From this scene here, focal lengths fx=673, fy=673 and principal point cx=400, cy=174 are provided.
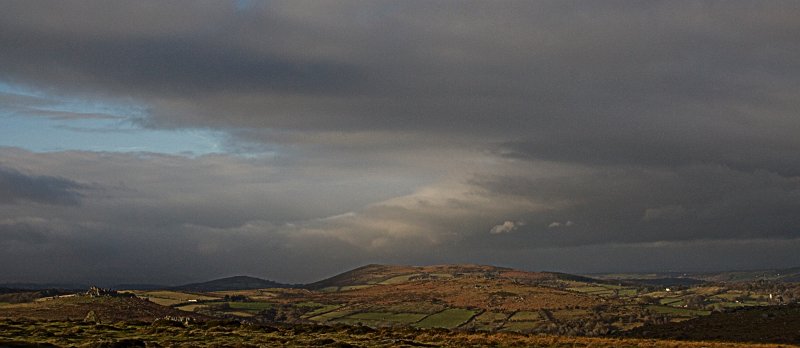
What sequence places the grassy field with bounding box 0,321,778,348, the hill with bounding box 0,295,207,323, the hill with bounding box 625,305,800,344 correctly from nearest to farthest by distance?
the grassy field with bounding box 0,321,778,348
the hill with bounding box 625,305,800,344
the hill with bounding box 0,295,207,323

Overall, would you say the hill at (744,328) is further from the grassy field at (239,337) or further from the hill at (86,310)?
the hill at (86,310)

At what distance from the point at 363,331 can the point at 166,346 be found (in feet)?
88.8

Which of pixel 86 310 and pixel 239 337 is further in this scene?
pixel 86 310

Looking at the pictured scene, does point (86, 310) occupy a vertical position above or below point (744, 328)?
above

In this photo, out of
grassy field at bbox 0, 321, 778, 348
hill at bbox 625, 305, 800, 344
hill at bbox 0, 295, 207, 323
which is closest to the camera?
grassy field at bbox 0, 321, 778, 348

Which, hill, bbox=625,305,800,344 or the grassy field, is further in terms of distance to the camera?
hill, bbox=625,305,800,344

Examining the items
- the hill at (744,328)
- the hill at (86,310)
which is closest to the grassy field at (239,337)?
the hill at (744,328)

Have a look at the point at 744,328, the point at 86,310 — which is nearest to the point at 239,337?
the point at 744,328

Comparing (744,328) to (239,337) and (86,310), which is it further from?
(86,310)

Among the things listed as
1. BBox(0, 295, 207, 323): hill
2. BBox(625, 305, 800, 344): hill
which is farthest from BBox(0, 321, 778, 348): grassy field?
BBox(0, 295, 207, 323): hill

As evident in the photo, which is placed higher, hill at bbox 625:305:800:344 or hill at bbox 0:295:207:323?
hill at bbox 0:295:207:323

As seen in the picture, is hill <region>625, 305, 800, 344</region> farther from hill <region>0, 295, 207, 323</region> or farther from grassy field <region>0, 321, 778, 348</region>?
hill <region>0, 295, 207, 323</region>

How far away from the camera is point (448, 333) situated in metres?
73.3

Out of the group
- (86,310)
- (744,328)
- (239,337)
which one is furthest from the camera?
(86,310)
